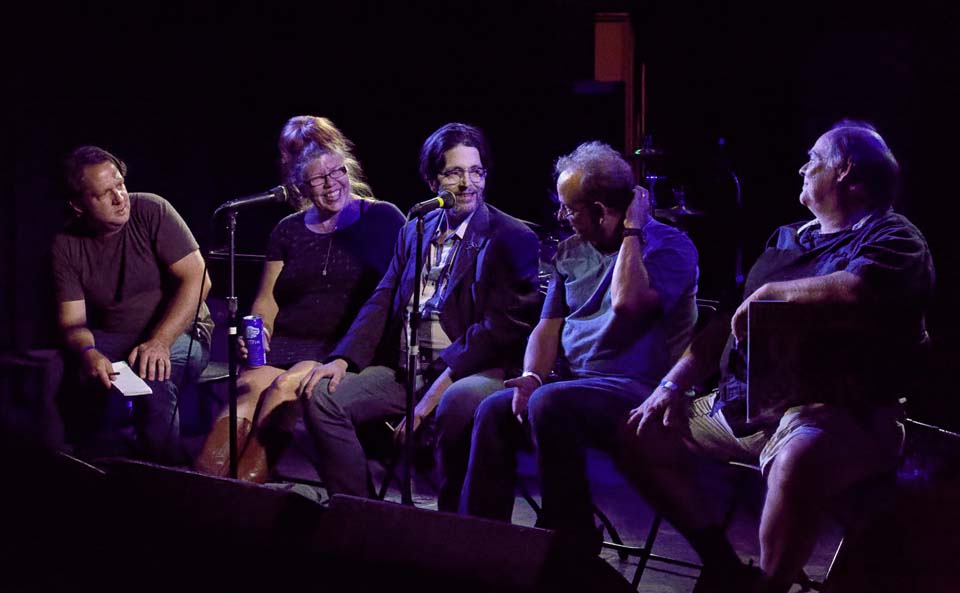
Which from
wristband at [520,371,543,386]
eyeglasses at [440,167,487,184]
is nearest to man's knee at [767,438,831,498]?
wristband at [520,371,543,386]

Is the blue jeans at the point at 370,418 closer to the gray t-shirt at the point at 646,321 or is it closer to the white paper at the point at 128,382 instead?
the gray t-shirt at the point at 646,321

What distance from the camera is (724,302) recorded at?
9.20 ft

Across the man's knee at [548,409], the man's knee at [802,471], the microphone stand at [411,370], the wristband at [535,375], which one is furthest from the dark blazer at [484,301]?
the man's knee at [802,471]

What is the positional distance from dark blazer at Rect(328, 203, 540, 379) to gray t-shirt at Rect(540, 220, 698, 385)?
0.95 ft

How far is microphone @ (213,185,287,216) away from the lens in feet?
10.3

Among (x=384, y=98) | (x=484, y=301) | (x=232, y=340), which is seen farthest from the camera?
(x=384, y=98)

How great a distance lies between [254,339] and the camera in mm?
3457

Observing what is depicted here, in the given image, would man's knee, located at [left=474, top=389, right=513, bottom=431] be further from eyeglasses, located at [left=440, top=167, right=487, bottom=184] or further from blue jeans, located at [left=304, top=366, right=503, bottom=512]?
eyeglasses, located at [left=440, top=167, right=487, bottom=184]

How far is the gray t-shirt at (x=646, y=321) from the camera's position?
2.91 metres

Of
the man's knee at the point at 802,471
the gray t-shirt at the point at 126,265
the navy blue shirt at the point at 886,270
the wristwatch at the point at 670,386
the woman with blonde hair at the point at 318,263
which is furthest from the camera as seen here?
the gray t-shirt at the point at 126,265

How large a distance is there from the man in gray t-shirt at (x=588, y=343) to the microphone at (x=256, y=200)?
958 mm

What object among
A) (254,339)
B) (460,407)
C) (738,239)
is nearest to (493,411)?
(460,407)

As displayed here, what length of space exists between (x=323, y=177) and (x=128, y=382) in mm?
1071

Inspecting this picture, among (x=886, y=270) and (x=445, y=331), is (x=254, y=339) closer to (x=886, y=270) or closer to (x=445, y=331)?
(x=445, y=331)
